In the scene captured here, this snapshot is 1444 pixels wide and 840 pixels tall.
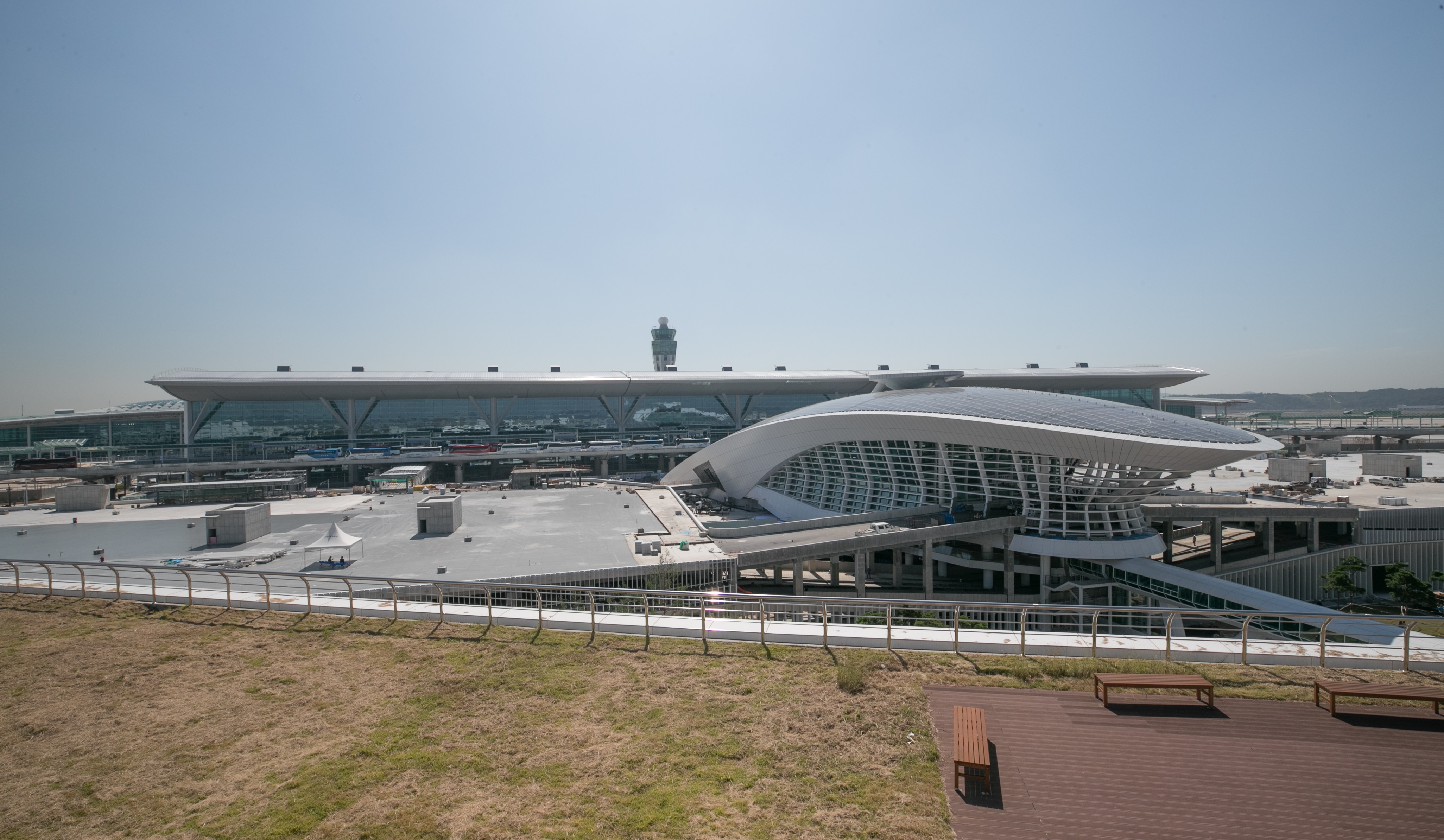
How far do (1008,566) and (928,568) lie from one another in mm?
4071

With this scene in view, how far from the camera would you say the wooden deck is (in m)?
6.15

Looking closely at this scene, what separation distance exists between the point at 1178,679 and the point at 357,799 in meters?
10.1

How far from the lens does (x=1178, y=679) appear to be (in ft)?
27.7

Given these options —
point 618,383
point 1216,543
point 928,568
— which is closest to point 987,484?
point 928,568

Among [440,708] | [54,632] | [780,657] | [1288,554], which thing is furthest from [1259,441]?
[54,632]

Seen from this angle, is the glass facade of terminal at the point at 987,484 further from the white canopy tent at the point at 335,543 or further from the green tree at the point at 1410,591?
the white canopy tent at the point at 335,543

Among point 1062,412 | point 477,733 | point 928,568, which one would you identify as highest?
point 1062,412

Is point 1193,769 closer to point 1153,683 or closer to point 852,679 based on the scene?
point 1153,683

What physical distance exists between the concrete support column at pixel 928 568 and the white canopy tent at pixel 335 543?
2472 centimetres

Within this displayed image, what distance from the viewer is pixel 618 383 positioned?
7944 cm

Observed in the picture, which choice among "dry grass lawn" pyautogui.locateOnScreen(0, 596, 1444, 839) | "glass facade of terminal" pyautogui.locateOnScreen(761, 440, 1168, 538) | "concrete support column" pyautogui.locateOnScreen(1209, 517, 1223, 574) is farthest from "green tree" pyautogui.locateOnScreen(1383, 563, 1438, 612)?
"dry grass lawn" pyautogui.locateOnScreen(0, 596, 1444, 839)

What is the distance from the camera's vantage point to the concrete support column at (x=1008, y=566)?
30.8m

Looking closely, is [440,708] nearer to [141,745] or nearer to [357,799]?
[357,799]

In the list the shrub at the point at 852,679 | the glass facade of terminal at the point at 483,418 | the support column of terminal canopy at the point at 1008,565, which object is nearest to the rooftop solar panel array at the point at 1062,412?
the support column of terminal canopy at the point at 1008,565
